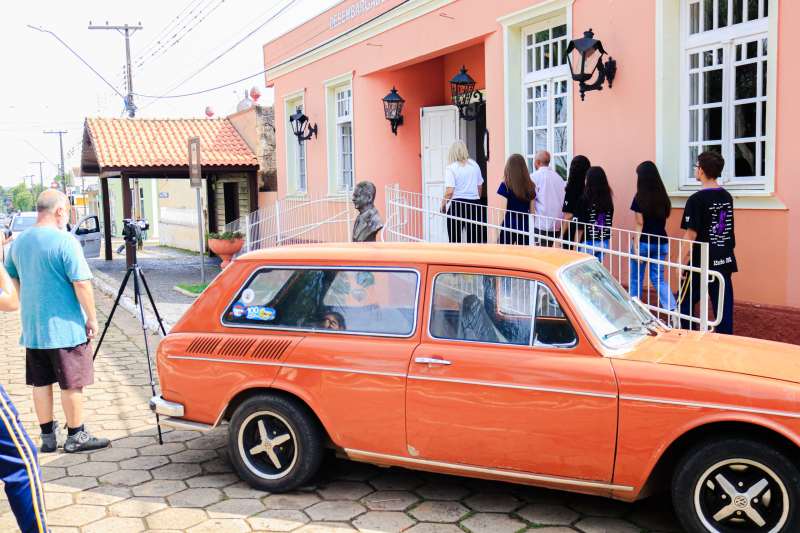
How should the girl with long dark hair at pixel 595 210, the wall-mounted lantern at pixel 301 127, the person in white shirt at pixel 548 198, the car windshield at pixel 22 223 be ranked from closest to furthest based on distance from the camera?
the girl with long dark hair at pixel 595 210 → the person in white shirt at pixel 548 198 → the wall-mounted lantern at pixel 301 127 → the car windshield at pixel 22 223

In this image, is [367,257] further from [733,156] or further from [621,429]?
[733,156]

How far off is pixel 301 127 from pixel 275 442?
12.5 metres

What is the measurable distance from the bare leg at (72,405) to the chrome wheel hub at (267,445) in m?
1.57

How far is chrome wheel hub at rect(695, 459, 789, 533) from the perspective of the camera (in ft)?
11.0

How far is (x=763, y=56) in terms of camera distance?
6500mm

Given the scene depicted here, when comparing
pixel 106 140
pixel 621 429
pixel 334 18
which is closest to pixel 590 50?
pixel 621 429

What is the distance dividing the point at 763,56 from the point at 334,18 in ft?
31.1

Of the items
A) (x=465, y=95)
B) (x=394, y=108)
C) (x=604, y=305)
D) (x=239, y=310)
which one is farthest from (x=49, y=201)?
(x=394, y=108)

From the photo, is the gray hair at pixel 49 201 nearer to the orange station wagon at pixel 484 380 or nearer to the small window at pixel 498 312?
the orange station wagon at pixel 484 380

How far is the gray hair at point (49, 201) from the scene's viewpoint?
5.08 m

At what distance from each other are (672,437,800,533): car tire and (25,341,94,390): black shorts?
13.1ft

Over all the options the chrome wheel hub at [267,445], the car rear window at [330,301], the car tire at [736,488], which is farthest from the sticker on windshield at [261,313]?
the car tire at [736,488]

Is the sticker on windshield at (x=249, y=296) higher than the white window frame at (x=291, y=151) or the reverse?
the reverse

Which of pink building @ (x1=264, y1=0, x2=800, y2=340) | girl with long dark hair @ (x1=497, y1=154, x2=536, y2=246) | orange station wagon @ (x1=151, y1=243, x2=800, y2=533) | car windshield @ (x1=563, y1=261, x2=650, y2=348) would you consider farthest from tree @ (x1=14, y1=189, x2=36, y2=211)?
car windshield @ (x1=563, y1=261, x2=650, y2=348)
